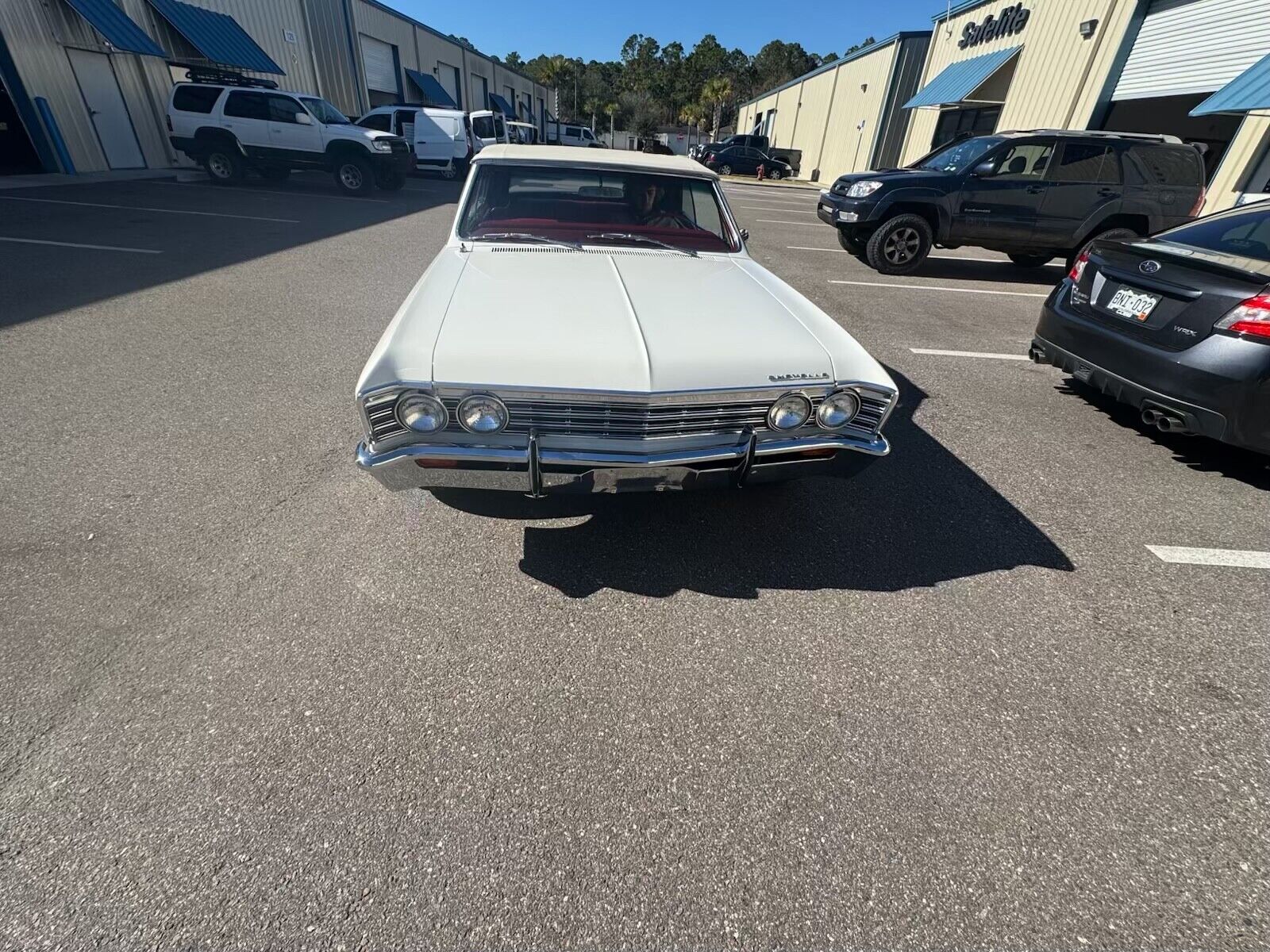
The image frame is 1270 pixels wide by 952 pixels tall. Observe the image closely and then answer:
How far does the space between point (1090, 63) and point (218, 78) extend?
20.7 meters

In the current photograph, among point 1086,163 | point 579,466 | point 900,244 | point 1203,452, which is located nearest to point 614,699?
point 579,466

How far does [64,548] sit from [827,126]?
→ 1312 inches

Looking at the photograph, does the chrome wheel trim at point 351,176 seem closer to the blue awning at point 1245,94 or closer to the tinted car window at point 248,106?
the tinted car window at point 248,106

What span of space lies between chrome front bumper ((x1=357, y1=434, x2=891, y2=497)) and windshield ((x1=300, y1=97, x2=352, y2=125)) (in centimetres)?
1508

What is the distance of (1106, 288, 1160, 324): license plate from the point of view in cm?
362

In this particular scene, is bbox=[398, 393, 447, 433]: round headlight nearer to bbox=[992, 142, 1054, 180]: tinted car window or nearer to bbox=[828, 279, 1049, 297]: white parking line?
bbox=[828, 279, 1049, 297]: white parking line

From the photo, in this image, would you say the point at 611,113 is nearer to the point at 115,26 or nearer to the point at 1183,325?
the point at 115,26

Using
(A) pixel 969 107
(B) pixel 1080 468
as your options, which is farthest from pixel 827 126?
(B) pixel 1080 468

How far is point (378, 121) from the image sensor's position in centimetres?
1658

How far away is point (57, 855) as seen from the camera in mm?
1525

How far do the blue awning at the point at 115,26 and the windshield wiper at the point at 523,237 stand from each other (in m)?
15.8

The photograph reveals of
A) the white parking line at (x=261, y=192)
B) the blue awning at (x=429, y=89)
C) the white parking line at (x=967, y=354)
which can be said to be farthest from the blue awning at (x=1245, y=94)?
the blue awning at (x=429, y=89)

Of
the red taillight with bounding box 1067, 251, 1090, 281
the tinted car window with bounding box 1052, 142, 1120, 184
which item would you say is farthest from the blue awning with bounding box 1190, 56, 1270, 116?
the red taillight with bounding box 1067, 251, 1090, 281

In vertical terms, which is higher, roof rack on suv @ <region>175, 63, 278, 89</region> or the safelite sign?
the safelite sign
